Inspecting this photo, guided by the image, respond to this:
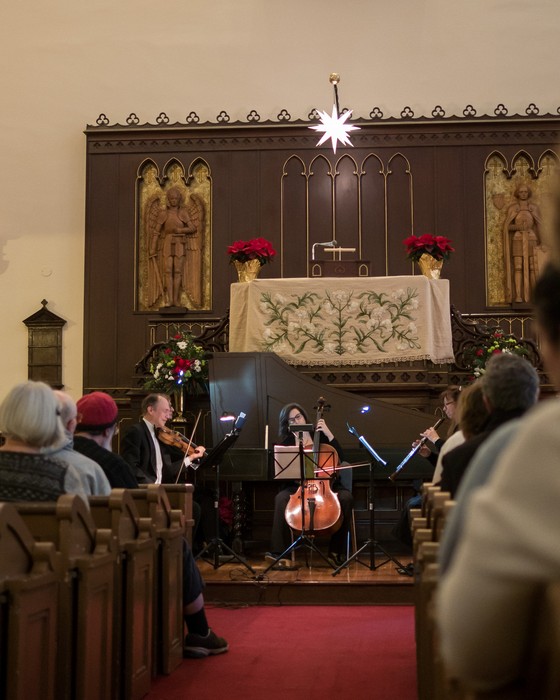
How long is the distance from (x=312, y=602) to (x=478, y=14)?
9693mm

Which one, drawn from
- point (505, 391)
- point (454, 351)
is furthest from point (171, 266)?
point (505, 391)

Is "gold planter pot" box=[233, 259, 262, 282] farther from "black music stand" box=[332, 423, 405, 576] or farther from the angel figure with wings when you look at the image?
"black music stand" box=[332, 423, 405, 576]

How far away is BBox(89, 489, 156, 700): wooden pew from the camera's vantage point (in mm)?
4258

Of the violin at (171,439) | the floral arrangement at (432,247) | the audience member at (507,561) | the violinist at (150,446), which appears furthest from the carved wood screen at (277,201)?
the audience member at (507,561)

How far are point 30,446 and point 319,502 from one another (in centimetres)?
476

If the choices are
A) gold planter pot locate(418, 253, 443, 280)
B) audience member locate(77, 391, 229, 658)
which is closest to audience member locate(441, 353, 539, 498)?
audience member locate(77, 391, 229, 658)

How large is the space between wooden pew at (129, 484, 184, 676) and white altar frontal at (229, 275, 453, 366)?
4.90 meters

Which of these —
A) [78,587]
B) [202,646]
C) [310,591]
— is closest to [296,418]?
[310,591]

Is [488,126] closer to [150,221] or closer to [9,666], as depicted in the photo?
[150,221]

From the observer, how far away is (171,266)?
13031 millimetres

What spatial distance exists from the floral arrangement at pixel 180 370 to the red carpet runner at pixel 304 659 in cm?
345

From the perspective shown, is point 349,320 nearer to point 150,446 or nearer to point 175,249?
point 150,446

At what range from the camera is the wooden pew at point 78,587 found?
11.7ft

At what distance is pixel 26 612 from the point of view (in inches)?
126
